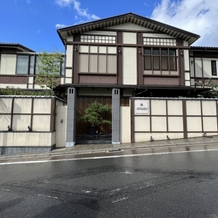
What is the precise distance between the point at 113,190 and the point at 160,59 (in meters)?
11.3

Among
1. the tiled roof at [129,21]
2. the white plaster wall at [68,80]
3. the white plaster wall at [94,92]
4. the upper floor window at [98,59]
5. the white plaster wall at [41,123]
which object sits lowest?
the white plaster wall at [41,123]

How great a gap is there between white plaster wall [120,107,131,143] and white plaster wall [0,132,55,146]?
4195 millimetres

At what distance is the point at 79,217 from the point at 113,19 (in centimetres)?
1275

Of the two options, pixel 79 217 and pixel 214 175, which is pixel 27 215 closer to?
pixel 79 217

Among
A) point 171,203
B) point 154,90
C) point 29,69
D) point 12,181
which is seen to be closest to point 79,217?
point 171,203

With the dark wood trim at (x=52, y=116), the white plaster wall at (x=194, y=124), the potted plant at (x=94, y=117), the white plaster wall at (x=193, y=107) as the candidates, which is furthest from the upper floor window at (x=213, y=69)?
the dark wood trim at (x=52, y=116)

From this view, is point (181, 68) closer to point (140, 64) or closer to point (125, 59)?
point (140, 64)

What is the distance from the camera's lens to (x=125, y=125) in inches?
440

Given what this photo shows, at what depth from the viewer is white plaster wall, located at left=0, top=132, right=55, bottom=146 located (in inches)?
367

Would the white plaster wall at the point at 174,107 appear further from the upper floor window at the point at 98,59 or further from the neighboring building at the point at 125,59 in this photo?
the upper floor window at the point at 98,59

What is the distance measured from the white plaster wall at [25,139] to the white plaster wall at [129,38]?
8338mm

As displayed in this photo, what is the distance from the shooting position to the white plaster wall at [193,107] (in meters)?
11.3

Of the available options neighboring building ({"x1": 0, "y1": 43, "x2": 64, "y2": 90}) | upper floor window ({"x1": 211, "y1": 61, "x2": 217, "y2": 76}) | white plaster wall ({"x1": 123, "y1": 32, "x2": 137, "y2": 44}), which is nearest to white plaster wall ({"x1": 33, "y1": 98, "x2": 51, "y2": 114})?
neighboring building ({"x1": 0, "y1": 43, "x2": 64, "y2": 90})

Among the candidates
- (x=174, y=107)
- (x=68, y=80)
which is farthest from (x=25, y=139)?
(x=174, y=107)
